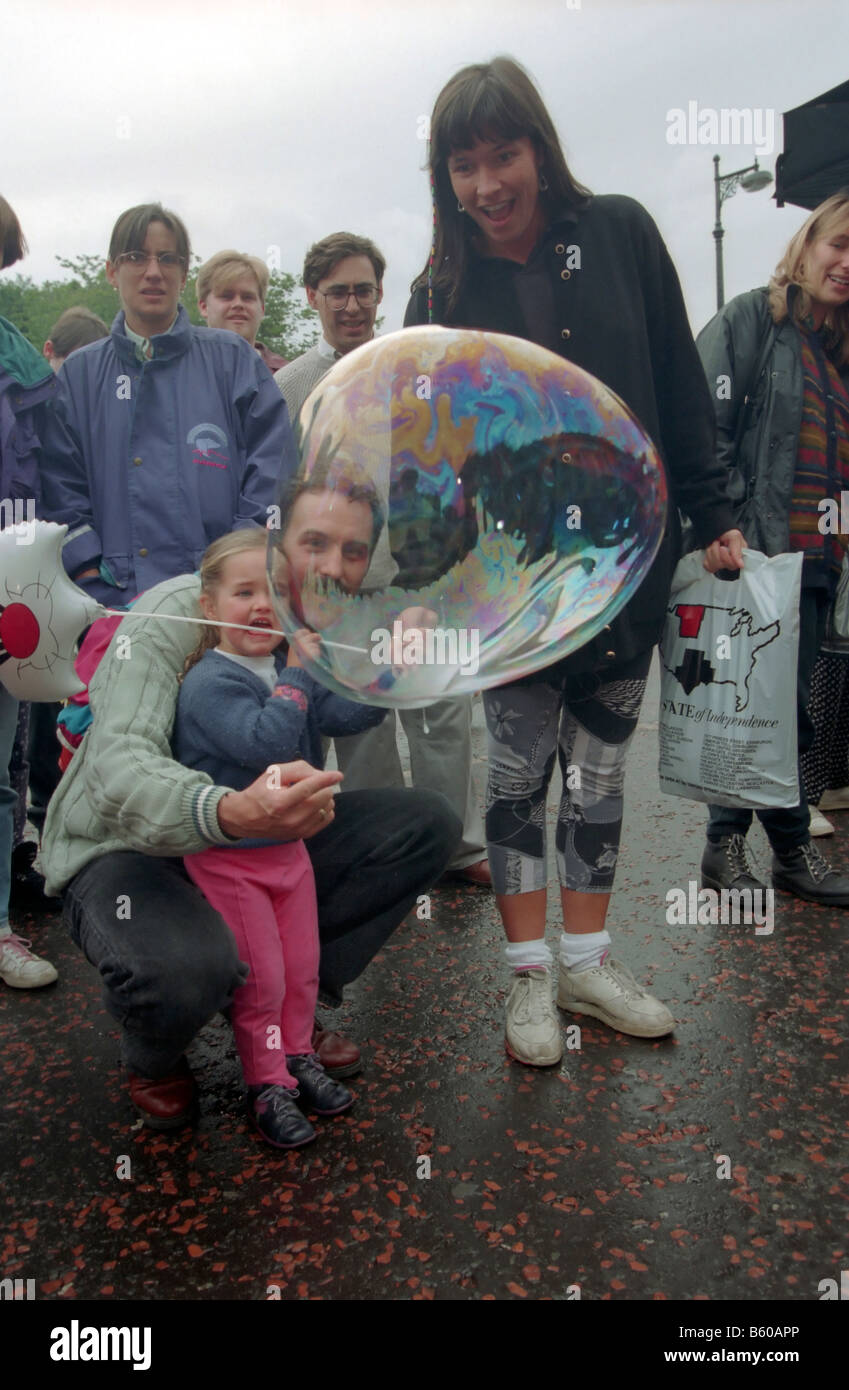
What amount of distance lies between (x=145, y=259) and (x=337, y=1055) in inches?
87.7

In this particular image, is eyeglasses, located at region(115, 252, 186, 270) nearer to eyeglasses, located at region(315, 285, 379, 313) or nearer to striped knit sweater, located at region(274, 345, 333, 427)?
striped knit sweater, located at region(274, 345, 333, 427)

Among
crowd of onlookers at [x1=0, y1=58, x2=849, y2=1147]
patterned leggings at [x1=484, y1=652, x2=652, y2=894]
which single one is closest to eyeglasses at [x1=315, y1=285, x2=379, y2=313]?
crowd of onlookers at [x1=0, y1=58, x2=849, y2=1147]

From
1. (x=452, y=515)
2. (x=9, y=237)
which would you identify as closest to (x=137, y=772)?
(x=452, y=515)

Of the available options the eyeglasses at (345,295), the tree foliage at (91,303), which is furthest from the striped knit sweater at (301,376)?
the tree foliage at (91,303)

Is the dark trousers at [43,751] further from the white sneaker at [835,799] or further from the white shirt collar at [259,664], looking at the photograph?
the white sneaker at [835,799]

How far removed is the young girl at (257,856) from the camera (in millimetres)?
2238

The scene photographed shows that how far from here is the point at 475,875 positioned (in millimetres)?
3789

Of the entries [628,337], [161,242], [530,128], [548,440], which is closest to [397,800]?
[548,440]

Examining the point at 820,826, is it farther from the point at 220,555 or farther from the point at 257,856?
the point at 220,555

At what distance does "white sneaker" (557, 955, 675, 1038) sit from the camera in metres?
2.63

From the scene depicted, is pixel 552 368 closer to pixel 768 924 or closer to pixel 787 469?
pixel 787 469

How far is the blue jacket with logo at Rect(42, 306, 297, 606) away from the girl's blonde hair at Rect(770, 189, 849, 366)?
1595 mm

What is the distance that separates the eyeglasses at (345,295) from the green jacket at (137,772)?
5.92ft

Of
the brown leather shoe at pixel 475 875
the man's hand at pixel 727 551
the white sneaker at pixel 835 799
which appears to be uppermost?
the man's hand at pixel 727 551
